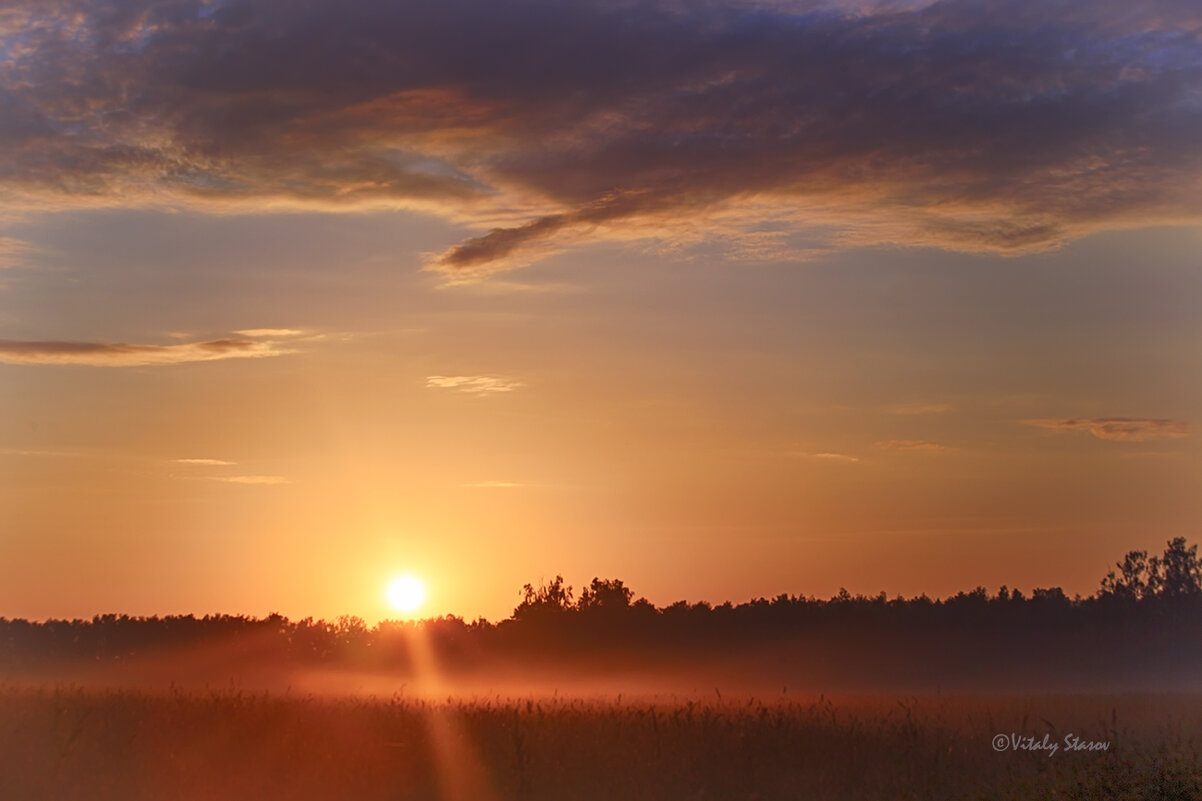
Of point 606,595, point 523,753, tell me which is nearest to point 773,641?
point 606,595

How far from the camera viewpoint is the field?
20.7m

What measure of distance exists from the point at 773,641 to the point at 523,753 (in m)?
58.0

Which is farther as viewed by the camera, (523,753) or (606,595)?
(606,595)

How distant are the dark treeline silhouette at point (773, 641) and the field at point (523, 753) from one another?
38.7m

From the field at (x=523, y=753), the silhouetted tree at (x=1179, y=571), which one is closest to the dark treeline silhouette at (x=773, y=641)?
the silhouetted tree at (x=1179, y=571)

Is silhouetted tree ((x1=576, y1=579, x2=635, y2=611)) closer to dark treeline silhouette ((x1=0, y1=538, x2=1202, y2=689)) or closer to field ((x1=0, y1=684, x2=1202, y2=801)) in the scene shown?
dark treeline silhouette ((x1=0, y1=538, x2=1202, y2=689))

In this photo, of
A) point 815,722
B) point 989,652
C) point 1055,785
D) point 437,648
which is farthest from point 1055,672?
point 1055,785

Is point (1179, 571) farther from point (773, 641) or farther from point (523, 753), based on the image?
point (523, 753)

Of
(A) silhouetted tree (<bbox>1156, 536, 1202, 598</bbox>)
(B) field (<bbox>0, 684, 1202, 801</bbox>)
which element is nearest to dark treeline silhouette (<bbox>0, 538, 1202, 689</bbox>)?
(A) silhouetted tree (<bbox>1156, 536, 1202, 598</bbox>)

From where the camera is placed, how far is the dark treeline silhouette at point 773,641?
6656 cm

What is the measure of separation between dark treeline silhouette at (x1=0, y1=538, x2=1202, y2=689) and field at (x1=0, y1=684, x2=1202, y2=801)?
3867 cm

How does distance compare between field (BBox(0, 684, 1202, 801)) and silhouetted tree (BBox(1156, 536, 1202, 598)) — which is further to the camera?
silhouetted tree (BBox(1156, 536, 1202, 598))

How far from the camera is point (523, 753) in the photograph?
73.7 ft

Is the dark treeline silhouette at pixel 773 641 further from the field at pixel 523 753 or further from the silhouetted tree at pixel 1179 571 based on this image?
the field at pixel 523 753
